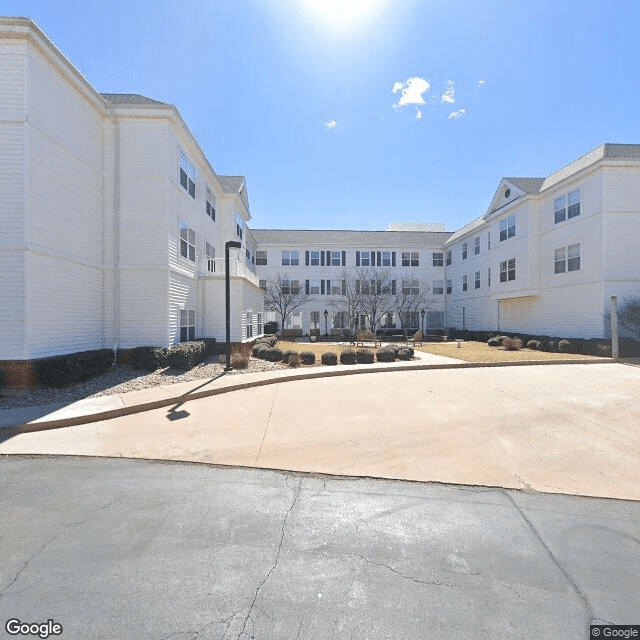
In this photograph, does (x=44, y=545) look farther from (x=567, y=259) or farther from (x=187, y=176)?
(x=567, y=259)

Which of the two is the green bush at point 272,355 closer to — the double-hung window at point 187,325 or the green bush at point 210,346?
A: the green bush at point 210,346

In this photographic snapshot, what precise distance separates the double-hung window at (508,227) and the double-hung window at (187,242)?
2268 centimetres

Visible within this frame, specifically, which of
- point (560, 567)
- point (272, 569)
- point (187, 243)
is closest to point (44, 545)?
point (272, 569)

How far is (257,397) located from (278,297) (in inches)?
995

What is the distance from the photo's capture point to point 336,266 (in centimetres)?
3559

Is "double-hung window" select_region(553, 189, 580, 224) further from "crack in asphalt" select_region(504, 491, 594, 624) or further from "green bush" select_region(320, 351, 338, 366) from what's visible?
"crack in asphalt" select_region(504, 491, 594, 624)

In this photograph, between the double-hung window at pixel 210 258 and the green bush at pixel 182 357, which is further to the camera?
the double-hung window at pixel 210 258

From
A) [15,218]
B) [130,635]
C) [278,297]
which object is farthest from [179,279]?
[278,297]

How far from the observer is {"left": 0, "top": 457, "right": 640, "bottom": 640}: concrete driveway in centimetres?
220

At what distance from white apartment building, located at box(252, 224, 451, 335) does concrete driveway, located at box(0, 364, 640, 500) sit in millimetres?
25479

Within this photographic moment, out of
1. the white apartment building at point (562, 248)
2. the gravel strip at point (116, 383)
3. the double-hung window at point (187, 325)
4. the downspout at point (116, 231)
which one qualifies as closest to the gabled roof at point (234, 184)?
the downspout at point (116, 231)

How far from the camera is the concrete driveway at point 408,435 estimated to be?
14.9 ft

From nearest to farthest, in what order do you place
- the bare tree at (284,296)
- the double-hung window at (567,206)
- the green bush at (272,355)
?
the green bush at (272,355) → the double-hung window at (567,206) → the bare tree at (284,296)

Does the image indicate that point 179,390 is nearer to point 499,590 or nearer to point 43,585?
point 43,585
